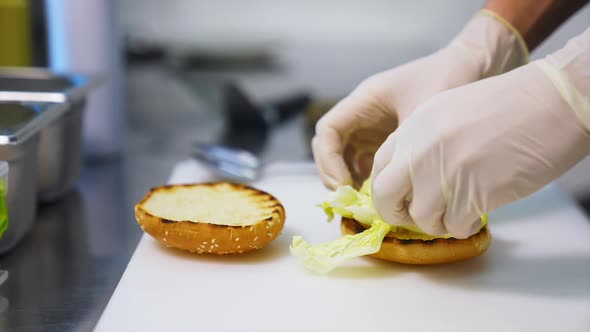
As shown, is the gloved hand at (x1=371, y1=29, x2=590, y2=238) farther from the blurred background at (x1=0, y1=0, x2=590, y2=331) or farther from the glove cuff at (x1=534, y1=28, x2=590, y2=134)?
the blurred background at (x1=0, y1=0, x2=590, y2=331)

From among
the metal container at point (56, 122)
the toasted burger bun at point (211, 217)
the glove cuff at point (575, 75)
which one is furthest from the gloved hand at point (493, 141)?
the metal container at point (56, 122)

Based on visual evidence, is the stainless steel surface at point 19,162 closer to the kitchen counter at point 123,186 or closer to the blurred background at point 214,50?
the kitchen counter at point 123,186

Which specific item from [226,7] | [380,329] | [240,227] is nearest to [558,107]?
[380,329]

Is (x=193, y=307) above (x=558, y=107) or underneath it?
underneath

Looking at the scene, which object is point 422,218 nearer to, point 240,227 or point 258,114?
point 240,227

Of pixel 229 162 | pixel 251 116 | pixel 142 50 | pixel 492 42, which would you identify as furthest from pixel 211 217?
pixel 142 50

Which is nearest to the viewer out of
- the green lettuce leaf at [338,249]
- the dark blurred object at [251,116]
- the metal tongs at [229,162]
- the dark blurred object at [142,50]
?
the green lettuce leaf at [338,249]
